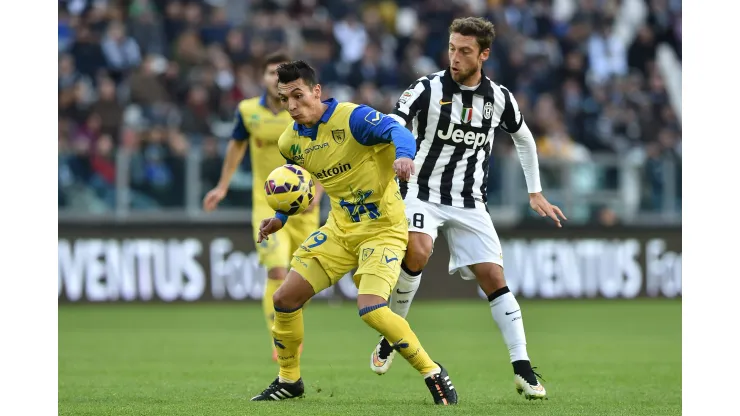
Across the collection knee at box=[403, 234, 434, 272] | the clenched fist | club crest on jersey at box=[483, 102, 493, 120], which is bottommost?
knee at box=[403, 234, 434, 272]

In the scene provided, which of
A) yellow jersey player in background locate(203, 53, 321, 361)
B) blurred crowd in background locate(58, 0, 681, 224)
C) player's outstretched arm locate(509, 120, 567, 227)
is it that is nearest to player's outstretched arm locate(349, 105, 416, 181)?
player's outstretched arm locate(509, 120, 567, 227)

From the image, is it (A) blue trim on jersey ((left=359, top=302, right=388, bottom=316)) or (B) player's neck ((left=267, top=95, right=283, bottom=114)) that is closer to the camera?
(A) blue trim on jersey ((left=359, top=302, right=388, bottom=316))

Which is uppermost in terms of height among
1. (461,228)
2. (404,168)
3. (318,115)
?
(318,115)

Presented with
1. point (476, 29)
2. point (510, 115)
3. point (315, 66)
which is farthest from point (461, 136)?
point (315, 66)

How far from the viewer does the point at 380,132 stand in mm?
6645

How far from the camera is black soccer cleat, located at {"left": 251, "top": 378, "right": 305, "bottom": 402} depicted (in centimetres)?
707

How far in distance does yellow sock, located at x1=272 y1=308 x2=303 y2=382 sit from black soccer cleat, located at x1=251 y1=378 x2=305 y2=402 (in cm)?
4

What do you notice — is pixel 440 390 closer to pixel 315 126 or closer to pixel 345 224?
pixel 345 224

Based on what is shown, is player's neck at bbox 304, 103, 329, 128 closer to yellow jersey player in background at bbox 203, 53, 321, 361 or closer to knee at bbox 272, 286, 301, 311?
knee at bbox 272, 286, 301, 311

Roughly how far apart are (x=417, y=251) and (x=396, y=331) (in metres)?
1.09

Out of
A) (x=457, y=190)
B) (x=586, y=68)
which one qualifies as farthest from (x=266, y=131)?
(x=586, y=68)

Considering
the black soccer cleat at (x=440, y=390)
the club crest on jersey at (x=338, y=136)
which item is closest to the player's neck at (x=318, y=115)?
the club crest on jersey at (x=338, y=136)

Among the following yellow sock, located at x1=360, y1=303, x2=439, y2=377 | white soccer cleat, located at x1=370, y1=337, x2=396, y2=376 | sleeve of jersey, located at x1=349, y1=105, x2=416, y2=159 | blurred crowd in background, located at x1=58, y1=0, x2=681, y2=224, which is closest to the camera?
sleeve of jersey, located at x1=349, y1=105, x2=416, y2=159

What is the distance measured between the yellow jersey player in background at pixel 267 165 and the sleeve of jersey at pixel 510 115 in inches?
107
